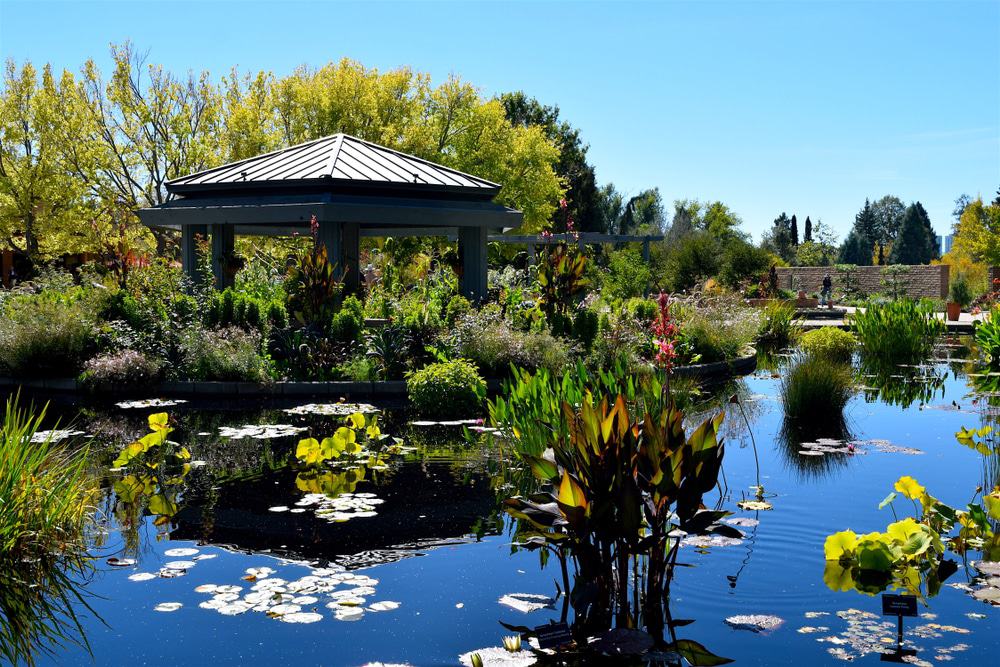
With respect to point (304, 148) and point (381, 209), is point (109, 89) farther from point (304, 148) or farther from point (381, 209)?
point (381, 209)

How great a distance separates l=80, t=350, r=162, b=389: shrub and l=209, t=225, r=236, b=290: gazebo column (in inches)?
186

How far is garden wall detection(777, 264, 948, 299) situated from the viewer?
40938 mm

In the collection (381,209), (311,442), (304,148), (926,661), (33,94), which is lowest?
(926,661)

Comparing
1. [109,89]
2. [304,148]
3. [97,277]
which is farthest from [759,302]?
[109,89]

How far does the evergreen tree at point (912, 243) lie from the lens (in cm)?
6869

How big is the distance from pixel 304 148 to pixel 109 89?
17.2 meters

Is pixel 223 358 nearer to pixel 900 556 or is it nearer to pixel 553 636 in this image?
pixel 553 636

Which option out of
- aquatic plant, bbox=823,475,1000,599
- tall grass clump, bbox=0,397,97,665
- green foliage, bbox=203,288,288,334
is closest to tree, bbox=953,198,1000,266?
green foliage, bbox=203,288,288,334

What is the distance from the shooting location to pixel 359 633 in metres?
4.23

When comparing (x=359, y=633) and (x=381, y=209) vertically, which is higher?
(x=381, y=209)

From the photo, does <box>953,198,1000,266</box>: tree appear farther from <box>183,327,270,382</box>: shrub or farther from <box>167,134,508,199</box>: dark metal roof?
<box>183,327,270,382</box>: shrub

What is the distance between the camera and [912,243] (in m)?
69.0

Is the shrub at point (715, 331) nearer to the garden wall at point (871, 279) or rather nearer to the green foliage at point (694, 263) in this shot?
the green foliage at point (694, 263)

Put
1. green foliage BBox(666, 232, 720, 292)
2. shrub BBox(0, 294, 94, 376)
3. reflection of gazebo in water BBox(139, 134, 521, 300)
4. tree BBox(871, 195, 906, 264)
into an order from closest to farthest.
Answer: shrub BBox(0, 294, 94, 376)
reflection of gazebo in water BBox(139, 134, 521, 300)
green foliage BBox(666, 232, 720, 292)
tree BBox(871, 195, 906, 264)
